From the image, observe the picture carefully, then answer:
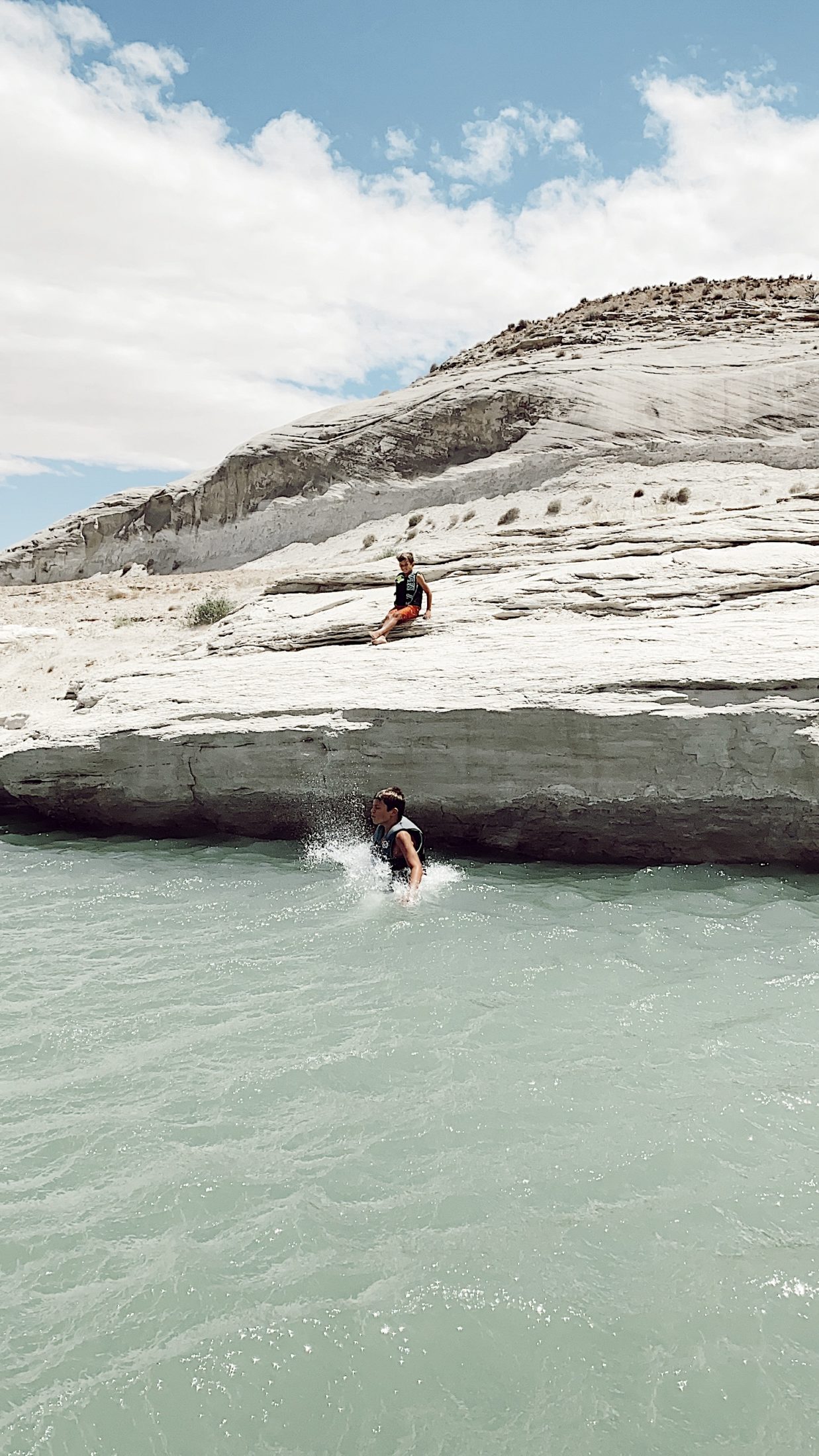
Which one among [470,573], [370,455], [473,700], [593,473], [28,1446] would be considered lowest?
[28,1446]

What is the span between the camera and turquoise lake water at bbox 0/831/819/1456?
246cm

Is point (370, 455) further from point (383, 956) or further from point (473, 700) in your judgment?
point (383, 956)

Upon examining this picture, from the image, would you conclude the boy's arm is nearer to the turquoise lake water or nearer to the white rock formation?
the turquoise lake water

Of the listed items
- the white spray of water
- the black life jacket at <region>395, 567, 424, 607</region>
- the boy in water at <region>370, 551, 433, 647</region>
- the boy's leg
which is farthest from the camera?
the black life jacket at <region>395, 567, 424, 607</region>

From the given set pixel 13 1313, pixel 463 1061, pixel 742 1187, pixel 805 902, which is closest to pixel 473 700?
pixel 805 902

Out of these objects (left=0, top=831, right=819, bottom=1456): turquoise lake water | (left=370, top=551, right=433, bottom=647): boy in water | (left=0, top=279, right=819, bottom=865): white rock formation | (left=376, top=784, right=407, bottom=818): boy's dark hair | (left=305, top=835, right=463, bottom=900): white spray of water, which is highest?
(left=370, top=551, right=433, bottom=647): boy in water

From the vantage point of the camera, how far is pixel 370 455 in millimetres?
32562

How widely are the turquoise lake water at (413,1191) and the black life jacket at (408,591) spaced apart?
4.50 m

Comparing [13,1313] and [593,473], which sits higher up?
[593,473]

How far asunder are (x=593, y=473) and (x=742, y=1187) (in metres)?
26.0

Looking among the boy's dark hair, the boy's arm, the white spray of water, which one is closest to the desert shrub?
the white spray of water

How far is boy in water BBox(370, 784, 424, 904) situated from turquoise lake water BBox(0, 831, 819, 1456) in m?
0.91

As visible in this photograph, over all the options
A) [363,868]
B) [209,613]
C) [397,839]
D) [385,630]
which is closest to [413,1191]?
[397,839]

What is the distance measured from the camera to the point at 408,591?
9.40 meters
